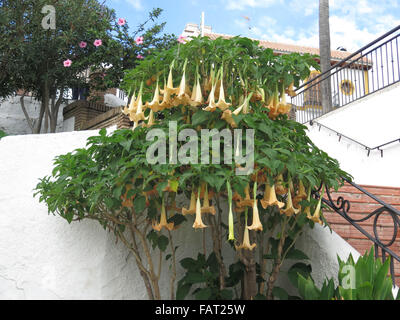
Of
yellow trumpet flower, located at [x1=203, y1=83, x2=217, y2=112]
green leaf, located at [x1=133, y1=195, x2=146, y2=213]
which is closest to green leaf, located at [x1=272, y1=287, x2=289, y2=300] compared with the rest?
green leaf, located at [x1=133, y1=195, x2=146, y2=213]

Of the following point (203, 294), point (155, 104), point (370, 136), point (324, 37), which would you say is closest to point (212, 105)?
point (155, 104)

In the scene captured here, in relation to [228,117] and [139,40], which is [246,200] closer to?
[228,117]

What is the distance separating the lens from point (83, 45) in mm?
6785

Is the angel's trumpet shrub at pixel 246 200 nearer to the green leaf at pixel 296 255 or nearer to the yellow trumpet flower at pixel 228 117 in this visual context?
the yellow trumpet flower at pixel 228 117

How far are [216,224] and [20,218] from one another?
1732mm

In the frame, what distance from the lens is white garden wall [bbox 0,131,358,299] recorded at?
3.12m

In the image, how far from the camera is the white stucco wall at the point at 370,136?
19.9 feet

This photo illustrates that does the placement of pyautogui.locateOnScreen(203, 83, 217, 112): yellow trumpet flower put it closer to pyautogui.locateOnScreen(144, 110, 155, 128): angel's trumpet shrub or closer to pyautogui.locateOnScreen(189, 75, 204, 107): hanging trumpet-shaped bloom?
pyautogui.locateOnScreen(189, 75, 204, 107): hanging trumpet-shaped bloom

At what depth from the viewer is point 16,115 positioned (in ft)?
27.6

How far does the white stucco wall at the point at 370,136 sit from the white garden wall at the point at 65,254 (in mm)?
3367
